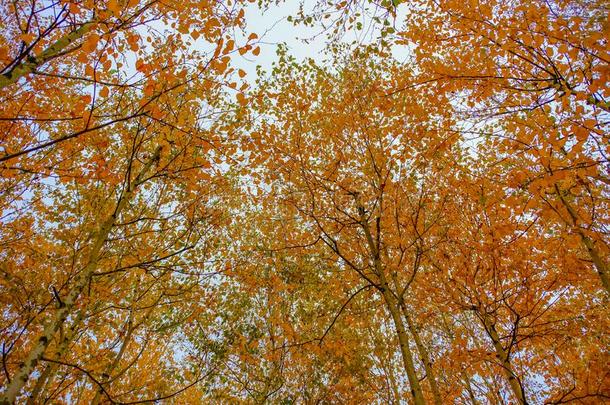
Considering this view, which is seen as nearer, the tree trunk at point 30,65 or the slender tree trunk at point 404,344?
the tree trunk at point 30,65

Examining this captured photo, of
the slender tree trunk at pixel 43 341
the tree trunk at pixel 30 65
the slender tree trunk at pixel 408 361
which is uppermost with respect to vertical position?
the tree trunk at pixel 30 65

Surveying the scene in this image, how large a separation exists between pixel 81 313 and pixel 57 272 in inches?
113

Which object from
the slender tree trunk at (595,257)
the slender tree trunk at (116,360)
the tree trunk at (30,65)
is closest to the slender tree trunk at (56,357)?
the slender tree trunk at (116,360)

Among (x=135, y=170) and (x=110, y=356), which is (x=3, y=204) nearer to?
(x=135, y=170)

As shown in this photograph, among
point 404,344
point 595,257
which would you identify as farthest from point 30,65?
point 595,257

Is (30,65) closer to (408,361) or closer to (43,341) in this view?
(43,341)

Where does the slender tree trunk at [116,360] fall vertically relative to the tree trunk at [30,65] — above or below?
below

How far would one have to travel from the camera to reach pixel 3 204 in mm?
6516

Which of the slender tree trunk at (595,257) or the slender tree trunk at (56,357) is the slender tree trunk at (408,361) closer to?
the slender tree trunk at (56,357)

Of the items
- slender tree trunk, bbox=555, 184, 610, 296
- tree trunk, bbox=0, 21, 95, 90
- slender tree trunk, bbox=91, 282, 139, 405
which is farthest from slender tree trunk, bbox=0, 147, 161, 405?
slender tree trunk, bbox=555, 184, 610, 296

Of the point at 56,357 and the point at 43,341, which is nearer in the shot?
the point at 43,341

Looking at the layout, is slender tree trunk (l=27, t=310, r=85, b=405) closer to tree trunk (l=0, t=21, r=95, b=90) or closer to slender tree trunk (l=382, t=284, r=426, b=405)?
tree trunk (l=0, t=21, r=95, b=90)

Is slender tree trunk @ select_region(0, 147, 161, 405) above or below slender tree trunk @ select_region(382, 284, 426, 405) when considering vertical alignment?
above

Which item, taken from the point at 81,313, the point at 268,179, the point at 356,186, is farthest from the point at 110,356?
the point at 356,186
